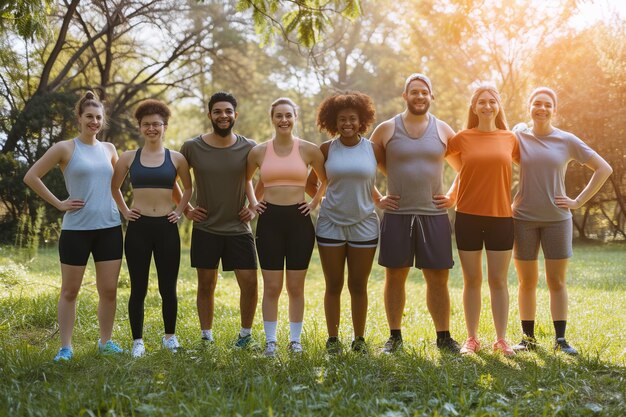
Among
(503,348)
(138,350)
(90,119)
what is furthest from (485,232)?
(90,119)

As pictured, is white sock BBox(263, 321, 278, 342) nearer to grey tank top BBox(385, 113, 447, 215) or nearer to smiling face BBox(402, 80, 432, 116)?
grey tank top BBox(385, 113, 447, 215)

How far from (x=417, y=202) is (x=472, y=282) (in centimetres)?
83

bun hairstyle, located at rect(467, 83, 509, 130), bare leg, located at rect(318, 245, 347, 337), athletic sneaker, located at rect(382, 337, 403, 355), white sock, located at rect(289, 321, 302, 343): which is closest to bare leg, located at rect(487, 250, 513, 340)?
athletic sneaker, located at rect(382, 337, 403, 355)

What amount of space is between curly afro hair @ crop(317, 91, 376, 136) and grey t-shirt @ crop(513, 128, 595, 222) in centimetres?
136

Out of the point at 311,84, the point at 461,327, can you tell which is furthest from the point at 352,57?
the point at 461,327

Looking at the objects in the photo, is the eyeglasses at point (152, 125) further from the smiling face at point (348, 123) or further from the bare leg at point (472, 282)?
the bare leg at point (472, 282)

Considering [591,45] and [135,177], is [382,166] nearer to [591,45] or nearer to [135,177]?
[135,177]

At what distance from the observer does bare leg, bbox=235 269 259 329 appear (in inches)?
202

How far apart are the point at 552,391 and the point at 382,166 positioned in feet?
7.56

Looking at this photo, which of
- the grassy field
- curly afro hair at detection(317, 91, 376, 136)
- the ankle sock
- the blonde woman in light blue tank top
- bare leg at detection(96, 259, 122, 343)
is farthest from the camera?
the ankle sock

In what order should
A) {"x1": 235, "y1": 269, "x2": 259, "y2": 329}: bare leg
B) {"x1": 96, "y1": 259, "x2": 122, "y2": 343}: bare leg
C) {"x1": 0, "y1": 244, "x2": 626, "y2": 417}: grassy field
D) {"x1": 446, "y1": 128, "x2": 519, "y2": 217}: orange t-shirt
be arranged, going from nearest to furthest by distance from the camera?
{"x1": 0, "y1": 244, "x2": 626, "y2": 417}: grassy field
{"x1": 96, "y1": 259, "x2": 122, "y2": 343}: bare leg
{"x1": 446, "y1": 128, "x2": 519, "y2": 217}: orange t-shirt
{"x1": 235, "y1": 269, "x2": 259, "y2": 329}: bare leg

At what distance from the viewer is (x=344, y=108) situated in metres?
4.98

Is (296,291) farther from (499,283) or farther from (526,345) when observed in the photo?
(526,345)

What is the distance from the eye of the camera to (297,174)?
482 cm
